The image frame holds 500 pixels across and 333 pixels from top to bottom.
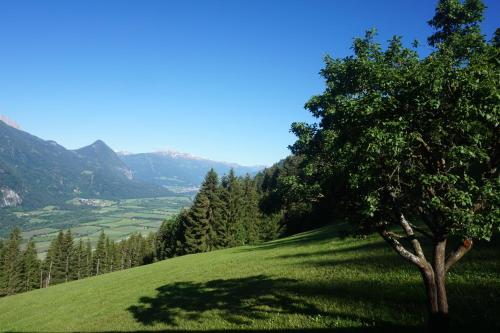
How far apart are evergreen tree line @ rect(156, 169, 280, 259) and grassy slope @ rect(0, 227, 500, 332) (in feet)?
137

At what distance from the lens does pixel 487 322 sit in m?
11.1

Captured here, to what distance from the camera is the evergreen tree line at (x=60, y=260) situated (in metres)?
91.4

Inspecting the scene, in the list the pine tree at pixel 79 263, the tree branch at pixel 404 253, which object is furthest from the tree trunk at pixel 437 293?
the pine tree at pixel 79 263

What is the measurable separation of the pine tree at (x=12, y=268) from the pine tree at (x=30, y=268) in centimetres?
114

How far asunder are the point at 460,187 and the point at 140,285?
35.8 metres

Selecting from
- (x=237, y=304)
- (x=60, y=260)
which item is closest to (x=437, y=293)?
(x=237, y=304)

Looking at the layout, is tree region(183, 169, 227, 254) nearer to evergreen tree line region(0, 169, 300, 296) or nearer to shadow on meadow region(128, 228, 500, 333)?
evergreen tree line region(0, 169, 300, 296)

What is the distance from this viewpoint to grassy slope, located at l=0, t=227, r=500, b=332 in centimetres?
1369

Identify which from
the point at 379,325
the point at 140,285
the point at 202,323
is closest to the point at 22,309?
the point at 140,285

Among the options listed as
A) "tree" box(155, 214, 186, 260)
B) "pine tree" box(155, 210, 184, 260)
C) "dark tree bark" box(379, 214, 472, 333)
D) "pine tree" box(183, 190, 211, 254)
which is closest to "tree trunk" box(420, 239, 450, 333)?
"dark tree bark" box(379, 214, 472, 333)

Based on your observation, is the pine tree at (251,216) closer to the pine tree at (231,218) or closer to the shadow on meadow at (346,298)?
the pine tree at (231,218)

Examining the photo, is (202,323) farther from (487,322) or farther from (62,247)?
(62,247)

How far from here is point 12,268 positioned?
91000mm

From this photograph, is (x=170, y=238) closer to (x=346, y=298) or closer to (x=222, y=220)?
(x=222, y=220)
